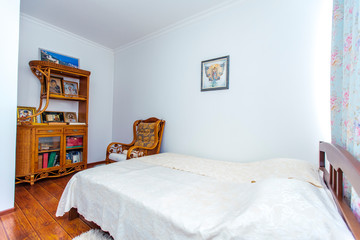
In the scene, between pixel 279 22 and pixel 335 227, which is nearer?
pixel 335 227

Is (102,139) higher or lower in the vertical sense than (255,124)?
lower

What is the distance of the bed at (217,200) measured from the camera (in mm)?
723

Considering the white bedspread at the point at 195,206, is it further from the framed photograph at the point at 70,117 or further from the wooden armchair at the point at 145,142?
the framed photograph at the point at 70,117

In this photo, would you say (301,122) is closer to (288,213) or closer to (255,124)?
(255,124)

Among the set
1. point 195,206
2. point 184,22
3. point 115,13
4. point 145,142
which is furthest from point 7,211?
point 184,22

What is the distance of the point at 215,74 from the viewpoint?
2576 millimetres

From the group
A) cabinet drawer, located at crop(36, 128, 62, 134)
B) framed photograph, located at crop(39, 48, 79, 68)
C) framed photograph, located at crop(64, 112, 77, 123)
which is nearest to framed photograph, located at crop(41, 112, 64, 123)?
framed photograph, located at crop(64, 112, 77, 123)

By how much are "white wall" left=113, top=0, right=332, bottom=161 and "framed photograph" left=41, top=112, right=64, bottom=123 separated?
1.71 metres

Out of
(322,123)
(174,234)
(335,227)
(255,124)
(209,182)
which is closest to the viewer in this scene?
(335,227)

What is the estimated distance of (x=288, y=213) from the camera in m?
0.73

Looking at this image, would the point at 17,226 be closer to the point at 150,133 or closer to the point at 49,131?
the point at 49,131

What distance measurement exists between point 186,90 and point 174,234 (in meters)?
2.28

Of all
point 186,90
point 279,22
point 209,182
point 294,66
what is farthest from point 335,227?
point 186,90

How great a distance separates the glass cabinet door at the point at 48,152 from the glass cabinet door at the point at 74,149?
171mm
